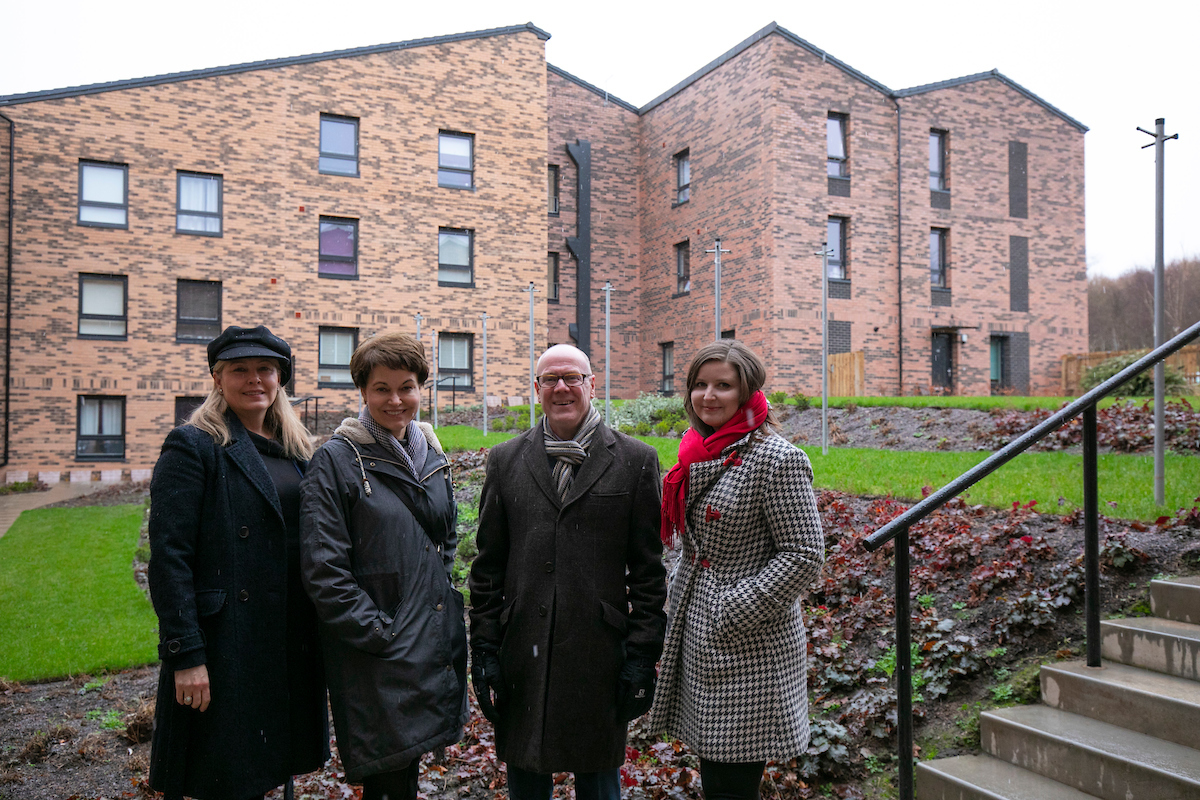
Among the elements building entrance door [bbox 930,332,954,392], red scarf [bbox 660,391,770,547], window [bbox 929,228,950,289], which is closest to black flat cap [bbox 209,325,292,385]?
red scarf [bbox 660,391,770,547]

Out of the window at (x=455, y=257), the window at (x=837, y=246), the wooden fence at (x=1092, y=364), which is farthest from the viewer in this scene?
the window at (x=455, y=257)

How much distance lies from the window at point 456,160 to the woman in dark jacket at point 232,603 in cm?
2092

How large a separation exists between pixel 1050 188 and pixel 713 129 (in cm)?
1092

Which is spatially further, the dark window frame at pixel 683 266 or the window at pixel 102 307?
the dark window frame at pixel 683 266

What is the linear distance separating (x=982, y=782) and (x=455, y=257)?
21061mm

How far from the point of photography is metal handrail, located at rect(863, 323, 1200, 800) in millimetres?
3055

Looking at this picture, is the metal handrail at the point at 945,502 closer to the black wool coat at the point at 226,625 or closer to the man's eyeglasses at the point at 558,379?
the man's eyeglasses at the point at 558,379

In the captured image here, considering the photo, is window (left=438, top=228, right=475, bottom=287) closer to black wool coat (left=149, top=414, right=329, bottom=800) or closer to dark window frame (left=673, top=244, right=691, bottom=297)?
dark window frame (left=673, top=244, right=691, bottom=297)

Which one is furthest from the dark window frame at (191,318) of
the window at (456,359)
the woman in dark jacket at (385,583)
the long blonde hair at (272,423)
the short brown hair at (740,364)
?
the short brown hair at (740,364)

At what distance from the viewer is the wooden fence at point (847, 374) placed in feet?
68.3

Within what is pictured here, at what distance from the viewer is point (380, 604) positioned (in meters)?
2.72

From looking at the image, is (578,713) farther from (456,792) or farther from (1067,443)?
(1067,443)

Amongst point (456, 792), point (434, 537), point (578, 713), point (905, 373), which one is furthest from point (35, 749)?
point (905, 373)

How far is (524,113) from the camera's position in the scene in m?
23.4
